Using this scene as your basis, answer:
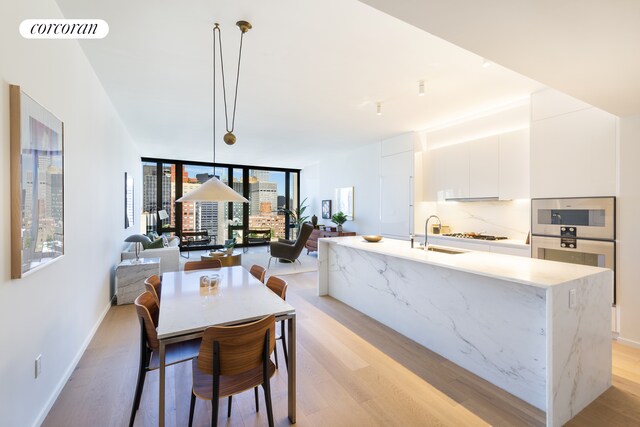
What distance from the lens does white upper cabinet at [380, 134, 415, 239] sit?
5.42 metres

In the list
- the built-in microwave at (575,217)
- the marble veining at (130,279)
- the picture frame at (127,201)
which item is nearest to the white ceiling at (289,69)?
the picture frame at (127,201)

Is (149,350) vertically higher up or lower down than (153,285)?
lower down

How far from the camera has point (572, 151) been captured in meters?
3.19

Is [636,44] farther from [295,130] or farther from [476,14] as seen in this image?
[295,130]

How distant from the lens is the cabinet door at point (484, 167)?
4156 millimetres

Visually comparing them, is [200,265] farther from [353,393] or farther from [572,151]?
[572,151]

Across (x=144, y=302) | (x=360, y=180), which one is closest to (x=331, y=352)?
(x=144, y=302)

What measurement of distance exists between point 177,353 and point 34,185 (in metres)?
1.36

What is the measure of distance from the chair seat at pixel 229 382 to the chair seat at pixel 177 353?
172 mm

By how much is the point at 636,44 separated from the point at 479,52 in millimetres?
802

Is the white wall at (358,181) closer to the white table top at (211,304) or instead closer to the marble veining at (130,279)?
the white table top at (211,304)

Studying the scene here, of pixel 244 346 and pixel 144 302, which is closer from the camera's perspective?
pixel 244 346

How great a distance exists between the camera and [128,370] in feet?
7.80

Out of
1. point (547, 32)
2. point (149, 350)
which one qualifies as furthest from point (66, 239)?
point (547, 32)
